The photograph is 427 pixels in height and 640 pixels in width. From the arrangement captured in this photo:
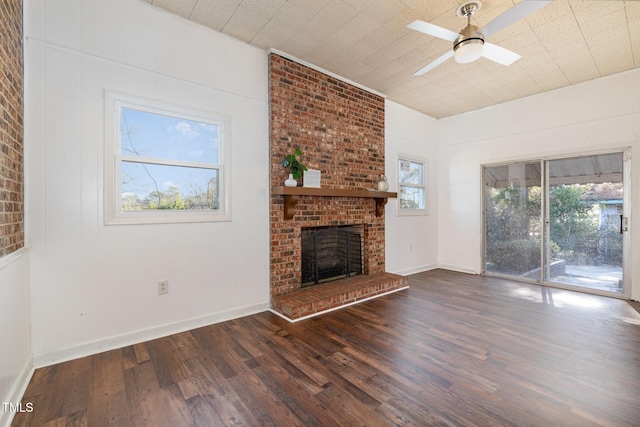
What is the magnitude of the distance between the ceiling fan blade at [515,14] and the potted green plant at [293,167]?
2.07 meters

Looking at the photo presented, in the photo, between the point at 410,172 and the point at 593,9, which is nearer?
the point at 593,9

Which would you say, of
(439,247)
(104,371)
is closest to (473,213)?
(439,247)

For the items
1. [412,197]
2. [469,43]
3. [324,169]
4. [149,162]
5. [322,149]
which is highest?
[469,43]

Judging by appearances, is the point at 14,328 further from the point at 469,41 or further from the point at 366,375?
the point at 469,41


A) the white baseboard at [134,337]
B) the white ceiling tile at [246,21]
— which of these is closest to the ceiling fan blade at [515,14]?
the white ceiling tile at [246,21]

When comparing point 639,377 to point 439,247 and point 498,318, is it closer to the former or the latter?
point 498,318

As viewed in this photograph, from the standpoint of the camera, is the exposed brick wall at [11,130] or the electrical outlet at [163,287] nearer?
the exposed brick wall at [11,130]

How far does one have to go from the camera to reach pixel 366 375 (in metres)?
2.07

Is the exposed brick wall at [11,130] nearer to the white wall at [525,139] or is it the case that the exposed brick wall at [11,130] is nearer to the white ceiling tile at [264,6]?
the white ceiling tile at [264,6]

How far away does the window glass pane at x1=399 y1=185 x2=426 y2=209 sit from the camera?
205 inches

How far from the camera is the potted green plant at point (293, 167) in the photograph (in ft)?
11.0

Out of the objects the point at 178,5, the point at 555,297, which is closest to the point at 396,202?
the point at 555,297

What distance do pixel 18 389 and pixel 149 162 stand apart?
1822 mm

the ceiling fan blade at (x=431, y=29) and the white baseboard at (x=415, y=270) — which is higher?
the ceiling fan blade at (x=431, y=29)
